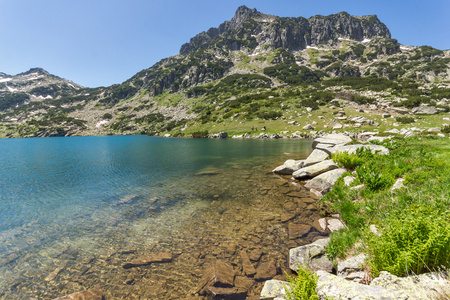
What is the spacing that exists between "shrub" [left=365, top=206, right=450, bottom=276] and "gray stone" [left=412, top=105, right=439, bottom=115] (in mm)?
81703

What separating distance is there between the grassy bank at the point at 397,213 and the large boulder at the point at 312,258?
367 millimetres

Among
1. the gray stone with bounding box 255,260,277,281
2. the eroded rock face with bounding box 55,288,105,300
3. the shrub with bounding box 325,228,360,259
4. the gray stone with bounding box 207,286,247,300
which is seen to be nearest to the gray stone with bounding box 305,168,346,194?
the shrub with bounding box 325,228,360,259

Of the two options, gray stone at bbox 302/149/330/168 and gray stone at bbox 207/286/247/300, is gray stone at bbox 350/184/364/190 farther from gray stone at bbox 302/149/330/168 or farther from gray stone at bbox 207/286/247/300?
gray stone at bbox 207/286/247/300

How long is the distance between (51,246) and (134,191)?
7.49 meters

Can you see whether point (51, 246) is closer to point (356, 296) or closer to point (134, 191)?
point (134, 191)

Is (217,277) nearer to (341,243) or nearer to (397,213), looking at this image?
(341,243)

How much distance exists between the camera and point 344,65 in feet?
A: 607

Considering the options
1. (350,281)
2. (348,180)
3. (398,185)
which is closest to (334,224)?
(398,185)

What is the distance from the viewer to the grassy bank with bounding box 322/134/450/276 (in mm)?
3904

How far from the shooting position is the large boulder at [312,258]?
6.54 m

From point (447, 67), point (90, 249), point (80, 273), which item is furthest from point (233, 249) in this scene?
point (447, 67)

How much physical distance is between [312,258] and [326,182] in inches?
347

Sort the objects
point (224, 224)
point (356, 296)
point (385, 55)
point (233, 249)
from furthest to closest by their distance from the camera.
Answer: point (385, 55) < point (224, 224) < point (233, 249) < point (356, 296)

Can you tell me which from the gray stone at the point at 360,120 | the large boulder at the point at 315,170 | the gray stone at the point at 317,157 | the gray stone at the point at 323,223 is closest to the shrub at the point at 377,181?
the gray stone at the point at 323,223
